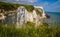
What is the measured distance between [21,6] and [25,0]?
17 cm

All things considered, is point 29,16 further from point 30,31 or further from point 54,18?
point 54,18

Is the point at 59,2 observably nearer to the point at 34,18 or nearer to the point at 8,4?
the point at 34,18

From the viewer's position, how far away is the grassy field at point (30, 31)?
3.25 metres

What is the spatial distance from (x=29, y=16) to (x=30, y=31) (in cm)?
31

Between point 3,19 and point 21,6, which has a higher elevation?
point 21,6

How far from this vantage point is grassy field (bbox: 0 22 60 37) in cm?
325

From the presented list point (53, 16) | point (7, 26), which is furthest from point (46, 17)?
point (7, 26)

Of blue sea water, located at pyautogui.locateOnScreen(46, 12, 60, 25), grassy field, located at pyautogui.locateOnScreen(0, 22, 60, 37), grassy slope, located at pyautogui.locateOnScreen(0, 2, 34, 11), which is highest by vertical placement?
grassy slope, located at pyautogui.locateOnScreen(0, 2, 34, 11)

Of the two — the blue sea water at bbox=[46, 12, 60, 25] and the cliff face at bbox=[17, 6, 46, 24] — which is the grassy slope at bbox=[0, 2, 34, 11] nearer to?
the cliff face at bbox=[17, 6, 46, 24]

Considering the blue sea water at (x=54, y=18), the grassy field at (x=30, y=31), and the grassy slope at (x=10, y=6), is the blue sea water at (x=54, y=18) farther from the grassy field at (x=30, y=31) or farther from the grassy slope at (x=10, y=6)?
the grassy slope at (x=10, y=6)

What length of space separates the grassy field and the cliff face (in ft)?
0.33

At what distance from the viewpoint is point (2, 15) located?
10.9 ft

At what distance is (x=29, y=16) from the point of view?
3363 mm

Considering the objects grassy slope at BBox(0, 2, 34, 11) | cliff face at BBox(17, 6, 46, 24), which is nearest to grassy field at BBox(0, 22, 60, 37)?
cliff face at BBox(17, 6, 46, 24)
